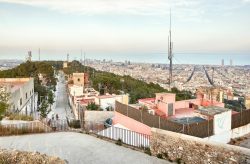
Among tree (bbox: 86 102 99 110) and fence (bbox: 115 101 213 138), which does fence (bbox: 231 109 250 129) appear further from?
tree (bbox: 86 102 99 110)

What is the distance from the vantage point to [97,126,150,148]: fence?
11.0 m

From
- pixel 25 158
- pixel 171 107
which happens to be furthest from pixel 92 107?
pixel 25 158

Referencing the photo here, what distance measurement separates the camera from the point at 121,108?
52.9 ft

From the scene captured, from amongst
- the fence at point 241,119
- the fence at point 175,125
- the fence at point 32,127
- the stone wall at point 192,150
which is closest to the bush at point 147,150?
the stone wall at point 192,150

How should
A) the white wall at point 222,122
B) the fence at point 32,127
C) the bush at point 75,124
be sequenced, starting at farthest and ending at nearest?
the bush at point 75,124, the white wall at point 222,122, the fence at point 32,127

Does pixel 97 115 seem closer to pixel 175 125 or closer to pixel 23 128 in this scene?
pixel 23 128

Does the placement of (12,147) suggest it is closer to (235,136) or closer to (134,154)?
(134,154)

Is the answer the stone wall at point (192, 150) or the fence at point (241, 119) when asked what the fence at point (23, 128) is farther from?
the fence at point (241, 119)

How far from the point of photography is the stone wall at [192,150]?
7.98m

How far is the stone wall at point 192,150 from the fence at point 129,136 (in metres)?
0.94

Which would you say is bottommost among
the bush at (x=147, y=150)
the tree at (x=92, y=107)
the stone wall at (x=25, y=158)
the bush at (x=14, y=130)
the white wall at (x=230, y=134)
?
the tree at (x=92, y=107)

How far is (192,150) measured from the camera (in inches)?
345

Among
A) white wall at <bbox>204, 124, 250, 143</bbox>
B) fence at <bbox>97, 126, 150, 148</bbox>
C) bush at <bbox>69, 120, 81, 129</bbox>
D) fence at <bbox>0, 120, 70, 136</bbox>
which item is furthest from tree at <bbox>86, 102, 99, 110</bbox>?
white wall at <bbox>204, 124, 250, 143</bbox>

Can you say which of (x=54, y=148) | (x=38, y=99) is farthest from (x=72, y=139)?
(x=38, y=99)
